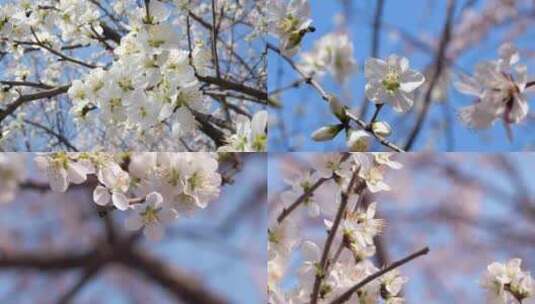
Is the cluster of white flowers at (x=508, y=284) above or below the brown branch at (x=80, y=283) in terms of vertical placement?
above

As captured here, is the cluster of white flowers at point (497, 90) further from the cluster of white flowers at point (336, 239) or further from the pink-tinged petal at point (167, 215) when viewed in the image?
the pink-tinged petal at point (167, 215)

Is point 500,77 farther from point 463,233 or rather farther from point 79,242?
point 463,233

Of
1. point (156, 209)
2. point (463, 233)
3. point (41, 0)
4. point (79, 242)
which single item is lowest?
point (79, 242)

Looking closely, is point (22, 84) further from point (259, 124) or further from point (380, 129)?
point (380, 129)

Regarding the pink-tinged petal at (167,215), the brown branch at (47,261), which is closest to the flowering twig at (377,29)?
the pink-tinged petal at (167,215)

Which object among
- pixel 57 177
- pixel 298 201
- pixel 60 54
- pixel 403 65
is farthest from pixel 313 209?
pixel 60 54

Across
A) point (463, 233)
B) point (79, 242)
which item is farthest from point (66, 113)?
point (463, 233)
